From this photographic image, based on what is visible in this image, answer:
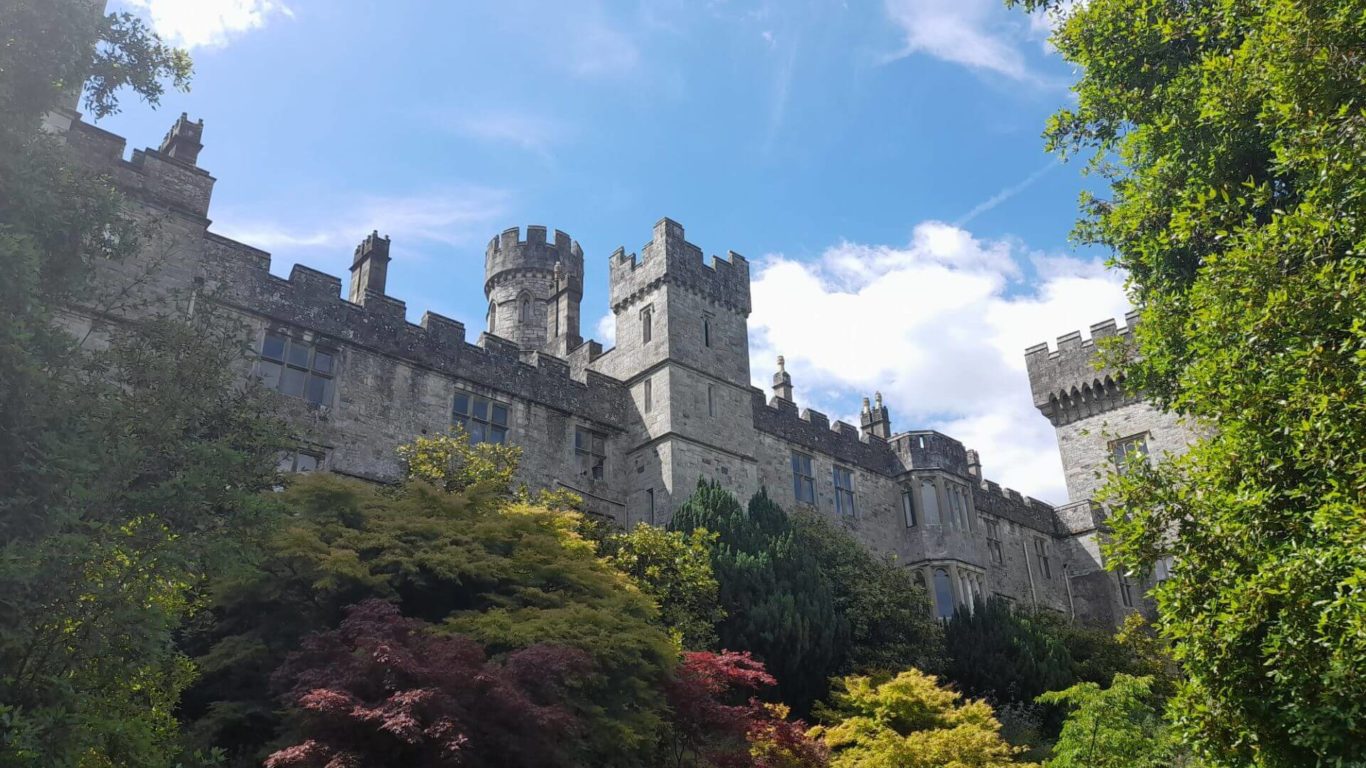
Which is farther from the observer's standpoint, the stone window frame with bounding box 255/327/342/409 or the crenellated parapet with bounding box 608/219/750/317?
the crenellated parapet with bounding box 608/219/750/317

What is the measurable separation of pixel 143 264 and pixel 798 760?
13.6 meters

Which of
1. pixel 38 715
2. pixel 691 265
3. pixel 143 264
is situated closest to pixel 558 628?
pixel 38 715

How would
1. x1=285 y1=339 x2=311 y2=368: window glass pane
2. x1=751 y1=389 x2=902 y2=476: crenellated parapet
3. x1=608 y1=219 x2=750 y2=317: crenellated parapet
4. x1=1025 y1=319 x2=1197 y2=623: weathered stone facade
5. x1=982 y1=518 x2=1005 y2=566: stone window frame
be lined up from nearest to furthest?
x1=285 y1=339 x2=311 y2=368: window glass pane
x1=608 y1=219 x2=750 y2=317: crenellated parapet
x1=751 y1=389 x2=902 y2=476: crenellated parapet
x1=982 y1=518 x2=1005 y2=566: stone window frame
x1=1025 y1=319 x2=1197 y2=623: weathered stone facade

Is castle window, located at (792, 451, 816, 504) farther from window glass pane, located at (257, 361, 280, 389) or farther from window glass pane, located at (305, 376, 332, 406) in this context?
window glass pane, located at (257, 361, 280, 389)

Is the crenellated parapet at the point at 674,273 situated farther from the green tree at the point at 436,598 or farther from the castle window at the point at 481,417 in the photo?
the green tree at the point at 436,598

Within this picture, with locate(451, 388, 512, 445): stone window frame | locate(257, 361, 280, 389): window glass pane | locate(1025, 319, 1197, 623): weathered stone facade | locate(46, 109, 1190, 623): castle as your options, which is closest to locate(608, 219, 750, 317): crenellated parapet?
locate(46, 109, 1190, 623): castle

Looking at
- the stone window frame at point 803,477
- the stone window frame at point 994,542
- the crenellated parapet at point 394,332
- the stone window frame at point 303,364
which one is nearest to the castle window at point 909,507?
the stone window frame at point 803,477

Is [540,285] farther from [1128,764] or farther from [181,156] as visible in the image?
[1128,764]

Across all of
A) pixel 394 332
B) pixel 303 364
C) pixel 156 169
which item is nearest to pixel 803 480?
pixel 394 332

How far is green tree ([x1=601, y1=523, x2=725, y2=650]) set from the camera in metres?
18.8

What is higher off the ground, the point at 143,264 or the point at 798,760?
the point at 143,264

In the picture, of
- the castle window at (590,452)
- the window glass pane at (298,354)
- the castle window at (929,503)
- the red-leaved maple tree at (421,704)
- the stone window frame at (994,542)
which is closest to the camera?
the red-leaved maple tree at (421,704)

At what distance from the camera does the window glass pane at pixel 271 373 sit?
19656 mm

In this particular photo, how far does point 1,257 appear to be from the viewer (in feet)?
30.6
